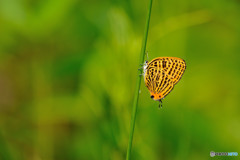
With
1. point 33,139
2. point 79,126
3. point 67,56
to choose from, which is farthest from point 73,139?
point 67,56

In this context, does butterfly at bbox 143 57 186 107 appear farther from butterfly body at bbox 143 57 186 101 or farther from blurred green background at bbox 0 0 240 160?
blurred green background at bbox 0 0 240 160

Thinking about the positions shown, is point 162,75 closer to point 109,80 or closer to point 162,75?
point 162,75

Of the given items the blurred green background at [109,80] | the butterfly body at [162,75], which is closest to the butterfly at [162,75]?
the butterfly body at [162,75]

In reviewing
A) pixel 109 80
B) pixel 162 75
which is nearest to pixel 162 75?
pixel 162 75

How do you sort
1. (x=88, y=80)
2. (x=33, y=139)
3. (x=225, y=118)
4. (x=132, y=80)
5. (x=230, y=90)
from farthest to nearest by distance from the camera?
(x=230, y=90) → (x=225, y=118) → (x=33, y=139) → (x=88, y=80) → (x=132, y=80)

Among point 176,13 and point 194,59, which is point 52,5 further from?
point 194,59

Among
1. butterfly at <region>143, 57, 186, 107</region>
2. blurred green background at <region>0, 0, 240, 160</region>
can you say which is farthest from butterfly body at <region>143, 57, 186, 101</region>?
blurred green background at <region>0, 0, 240, 160</region>

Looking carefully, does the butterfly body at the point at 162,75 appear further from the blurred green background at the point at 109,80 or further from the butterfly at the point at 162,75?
the blurred green background at the point at 109,80
